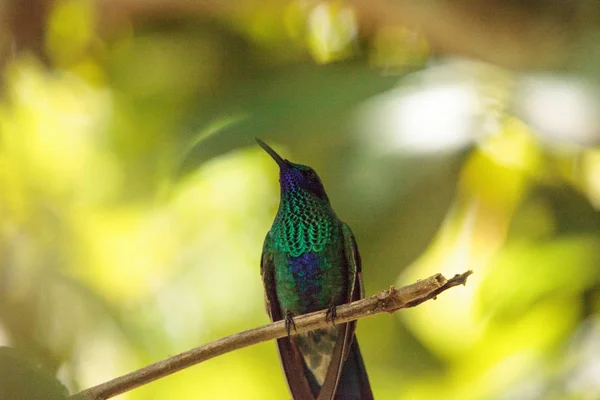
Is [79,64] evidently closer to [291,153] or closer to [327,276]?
[291,153]

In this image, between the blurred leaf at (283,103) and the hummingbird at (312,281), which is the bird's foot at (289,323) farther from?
the blurred leaf at (283,103)

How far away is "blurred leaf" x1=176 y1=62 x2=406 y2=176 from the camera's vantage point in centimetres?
101

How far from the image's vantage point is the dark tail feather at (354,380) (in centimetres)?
81

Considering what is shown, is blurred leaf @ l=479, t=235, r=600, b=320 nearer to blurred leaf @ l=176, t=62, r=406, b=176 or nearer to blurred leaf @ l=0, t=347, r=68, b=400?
blurred leaf @ l=176, t=62, r=406, b=176

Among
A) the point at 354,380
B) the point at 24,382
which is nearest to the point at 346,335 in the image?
the point at 354,380

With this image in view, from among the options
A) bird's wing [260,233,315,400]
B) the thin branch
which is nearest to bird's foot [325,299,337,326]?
the thin branch

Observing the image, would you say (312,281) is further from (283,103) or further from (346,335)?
(283,103)

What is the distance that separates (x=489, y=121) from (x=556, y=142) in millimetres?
115

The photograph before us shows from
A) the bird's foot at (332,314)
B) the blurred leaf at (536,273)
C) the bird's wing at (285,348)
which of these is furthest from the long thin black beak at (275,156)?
the blurred leaf at (536,273)

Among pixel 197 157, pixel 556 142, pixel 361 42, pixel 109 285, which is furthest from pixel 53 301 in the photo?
pixel 556 142

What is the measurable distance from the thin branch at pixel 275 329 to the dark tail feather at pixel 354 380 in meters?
0.08

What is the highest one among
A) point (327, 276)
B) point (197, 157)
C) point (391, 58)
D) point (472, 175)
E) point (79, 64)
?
point (79, 64)

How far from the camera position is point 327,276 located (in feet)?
2.93

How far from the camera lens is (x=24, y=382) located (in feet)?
2.72
